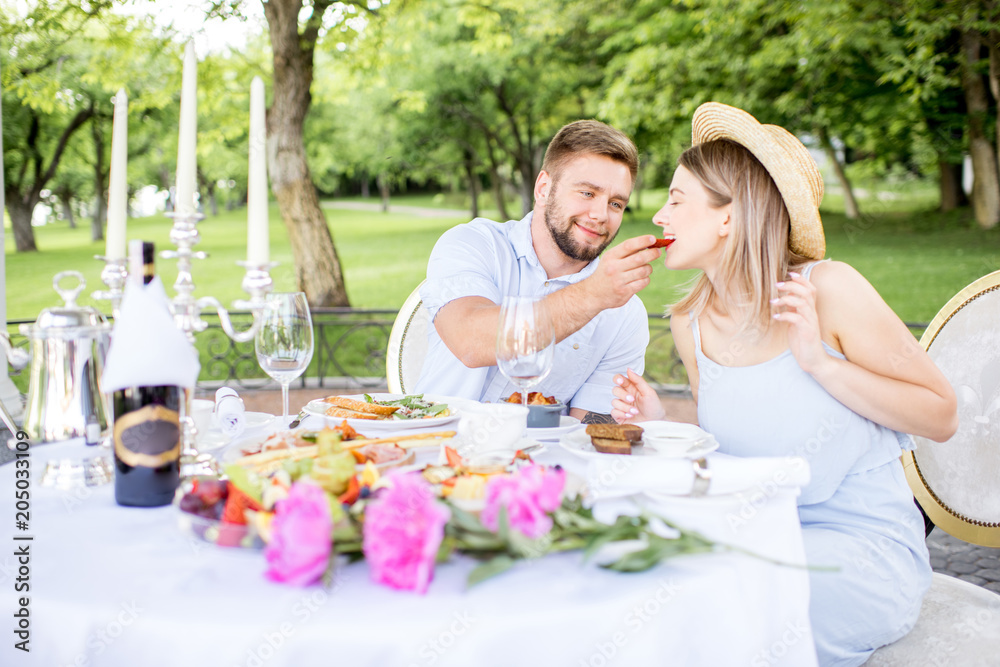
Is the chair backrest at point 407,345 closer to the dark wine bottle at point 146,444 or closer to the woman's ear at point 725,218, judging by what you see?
the woman's ear at point 725,218

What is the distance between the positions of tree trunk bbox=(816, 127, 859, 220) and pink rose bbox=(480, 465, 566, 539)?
15779 mm

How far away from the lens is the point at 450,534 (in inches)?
43.1

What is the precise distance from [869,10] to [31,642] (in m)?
12.9

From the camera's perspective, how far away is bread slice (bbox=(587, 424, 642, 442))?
1.68 metres

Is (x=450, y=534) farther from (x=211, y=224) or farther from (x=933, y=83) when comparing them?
(x=211, y=224)

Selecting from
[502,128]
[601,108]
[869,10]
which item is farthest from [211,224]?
[869,10]

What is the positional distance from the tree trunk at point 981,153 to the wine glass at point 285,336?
1447 centimetres

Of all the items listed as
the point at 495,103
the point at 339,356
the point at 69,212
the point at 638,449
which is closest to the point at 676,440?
the point at 638,449

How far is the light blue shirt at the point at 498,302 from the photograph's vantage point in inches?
116

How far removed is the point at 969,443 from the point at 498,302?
5.42 ft

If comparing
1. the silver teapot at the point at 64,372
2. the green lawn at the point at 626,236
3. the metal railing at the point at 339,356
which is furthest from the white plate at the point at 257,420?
the green lawn at the point at 626,236

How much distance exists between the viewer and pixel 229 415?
1889 millimetres

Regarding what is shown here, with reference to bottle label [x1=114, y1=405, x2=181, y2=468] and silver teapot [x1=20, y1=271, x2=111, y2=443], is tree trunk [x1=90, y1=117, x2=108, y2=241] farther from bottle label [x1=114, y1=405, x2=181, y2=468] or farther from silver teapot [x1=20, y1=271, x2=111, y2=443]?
bottle label [x1=114, y1=405, x2=181, y2=468]

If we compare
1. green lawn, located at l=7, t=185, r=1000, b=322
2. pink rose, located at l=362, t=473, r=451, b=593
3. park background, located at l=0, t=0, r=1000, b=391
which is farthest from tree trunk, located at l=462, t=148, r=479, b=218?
pink rose, located at l=362, t=473, r=451, b=593
